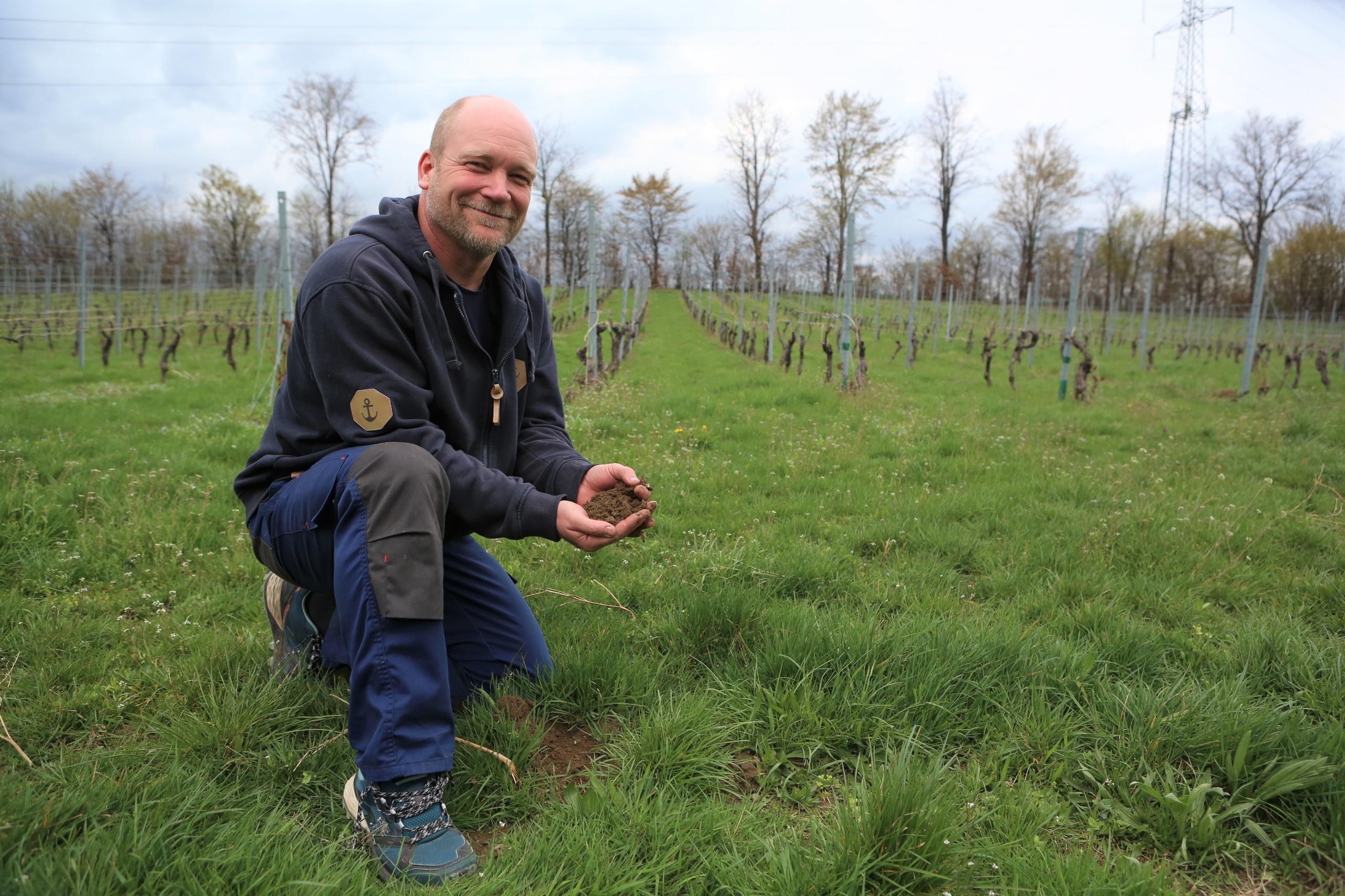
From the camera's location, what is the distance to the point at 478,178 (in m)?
2.09

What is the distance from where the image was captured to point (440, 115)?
7.14 feet

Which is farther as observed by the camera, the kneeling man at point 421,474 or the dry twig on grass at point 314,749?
the dry twig on grass at point 314,749

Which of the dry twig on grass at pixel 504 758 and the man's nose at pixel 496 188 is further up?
the man's nose at pixel 496 188

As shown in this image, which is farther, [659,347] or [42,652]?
[659,347]

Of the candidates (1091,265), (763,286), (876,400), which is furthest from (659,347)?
(1091,265)

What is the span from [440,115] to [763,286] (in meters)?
50.9

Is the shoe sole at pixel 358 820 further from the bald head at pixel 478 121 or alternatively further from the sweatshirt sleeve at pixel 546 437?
the bald head at pixel 478 121

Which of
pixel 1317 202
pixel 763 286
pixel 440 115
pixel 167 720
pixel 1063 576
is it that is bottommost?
pixel 167 720

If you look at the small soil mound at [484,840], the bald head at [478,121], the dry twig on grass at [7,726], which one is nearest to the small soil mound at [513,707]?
the small soil mound at [484,840]

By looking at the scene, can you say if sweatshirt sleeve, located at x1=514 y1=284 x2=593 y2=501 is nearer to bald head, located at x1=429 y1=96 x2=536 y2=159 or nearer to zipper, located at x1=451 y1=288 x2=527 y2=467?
zipper, located at x1=451 y1=288 x2=527 y2=467

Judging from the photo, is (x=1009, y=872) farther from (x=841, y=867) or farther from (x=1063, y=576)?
(x=1063, y=576)

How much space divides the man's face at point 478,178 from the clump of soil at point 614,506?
2.68 feet

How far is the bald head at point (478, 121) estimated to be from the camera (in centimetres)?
210

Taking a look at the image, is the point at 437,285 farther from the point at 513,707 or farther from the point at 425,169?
the point at 513,707
